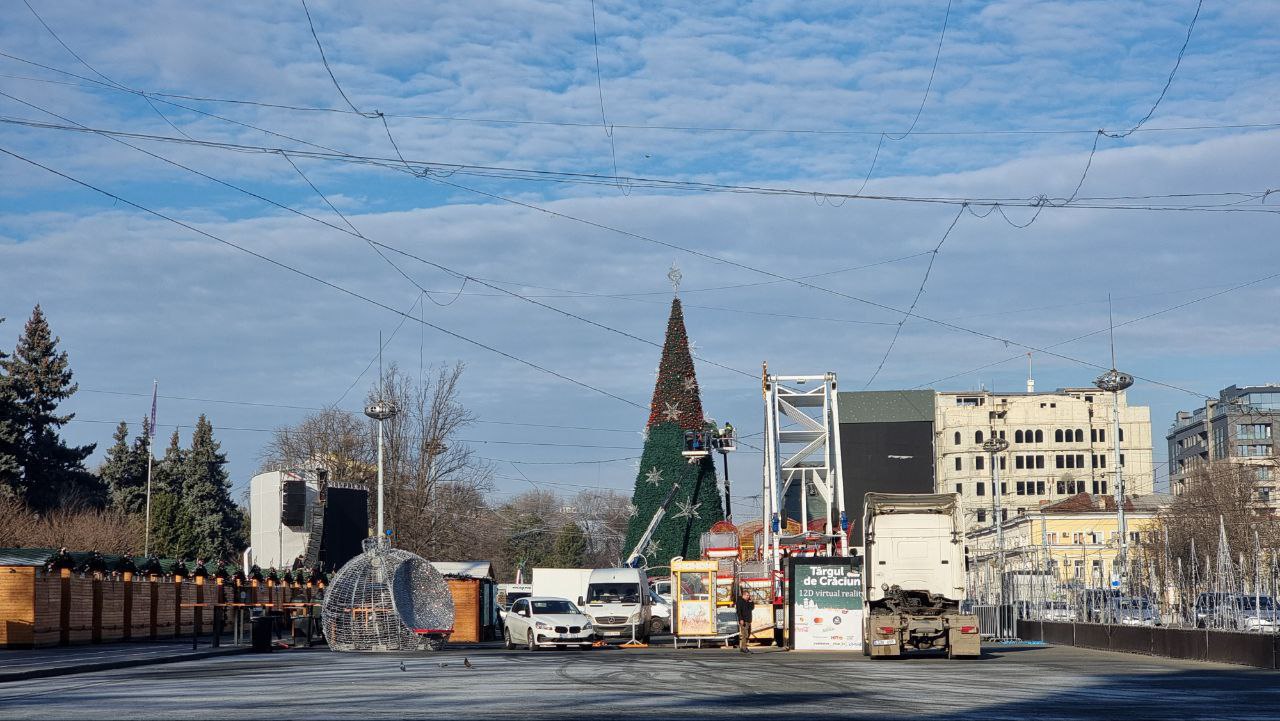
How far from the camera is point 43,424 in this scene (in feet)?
245

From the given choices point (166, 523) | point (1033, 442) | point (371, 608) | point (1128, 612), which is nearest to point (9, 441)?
point (166, 523)

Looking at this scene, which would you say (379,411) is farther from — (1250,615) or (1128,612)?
(1250,615)

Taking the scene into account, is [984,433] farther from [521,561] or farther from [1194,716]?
[1194,716]

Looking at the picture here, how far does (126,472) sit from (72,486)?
20.7 m

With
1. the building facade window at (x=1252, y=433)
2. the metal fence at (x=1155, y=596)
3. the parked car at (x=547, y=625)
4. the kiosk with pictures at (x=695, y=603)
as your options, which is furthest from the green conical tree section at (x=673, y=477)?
the building facade window at (x=1252, y=433)

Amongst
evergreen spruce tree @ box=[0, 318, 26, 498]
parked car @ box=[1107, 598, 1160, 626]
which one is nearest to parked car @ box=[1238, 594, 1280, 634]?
parked car @ box=[1107, 598, 1160, 626]

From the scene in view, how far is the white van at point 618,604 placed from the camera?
4044 centimetres

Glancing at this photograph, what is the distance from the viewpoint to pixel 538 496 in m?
142

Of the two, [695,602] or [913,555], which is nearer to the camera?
[913,555]

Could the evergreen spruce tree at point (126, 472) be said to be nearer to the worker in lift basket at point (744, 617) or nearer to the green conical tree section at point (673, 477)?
the green conical tree section at point (673, 477)

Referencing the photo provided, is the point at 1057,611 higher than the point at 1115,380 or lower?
lower

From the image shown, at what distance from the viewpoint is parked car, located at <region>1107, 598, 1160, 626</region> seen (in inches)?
1410

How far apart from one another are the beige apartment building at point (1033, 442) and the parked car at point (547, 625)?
118 metres

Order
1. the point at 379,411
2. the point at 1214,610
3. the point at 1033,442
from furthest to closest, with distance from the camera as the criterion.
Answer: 1. the point at 1033,442
2. the point at 379,411
3. the point at 1214,610
